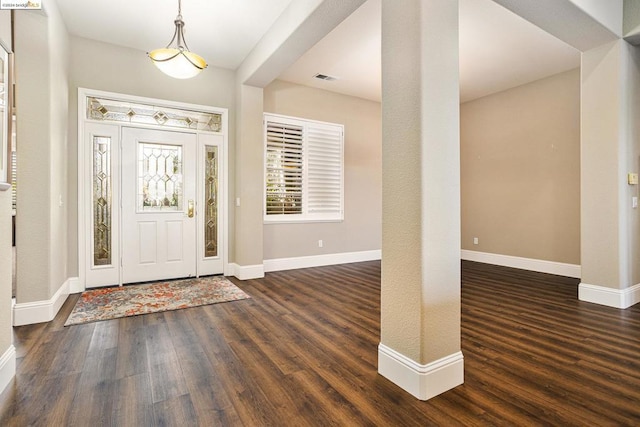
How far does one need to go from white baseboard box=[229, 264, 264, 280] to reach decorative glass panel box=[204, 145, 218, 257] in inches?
17.4

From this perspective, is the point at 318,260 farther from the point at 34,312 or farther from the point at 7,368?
the point at 7,368

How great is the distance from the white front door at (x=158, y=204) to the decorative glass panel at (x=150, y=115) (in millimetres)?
142

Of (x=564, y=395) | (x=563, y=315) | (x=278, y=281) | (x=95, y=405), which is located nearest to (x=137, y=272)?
(x=278, y=281)

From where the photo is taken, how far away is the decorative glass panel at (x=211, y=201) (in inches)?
193

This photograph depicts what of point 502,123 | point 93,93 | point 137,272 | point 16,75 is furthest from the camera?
point 502,123

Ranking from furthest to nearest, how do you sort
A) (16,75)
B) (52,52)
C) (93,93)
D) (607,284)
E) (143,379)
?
(93,93), (607,284), (52,52), (16,75), (143,379)

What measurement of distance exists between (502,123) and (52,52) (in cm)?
636

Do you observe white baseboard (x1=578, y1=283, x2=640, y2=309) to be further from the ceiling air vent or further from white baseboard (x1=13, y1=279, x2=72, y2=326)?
white baseboard (x1=13, y1=279, x2=72, y2=326)

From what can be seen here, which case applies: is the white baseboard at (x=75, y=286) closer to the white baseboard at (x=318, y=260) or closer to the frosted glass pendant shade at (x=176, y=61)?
the white baseboard at (x=318, y=260)

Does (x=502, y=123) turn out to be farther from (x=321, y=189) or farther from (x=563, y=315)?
(x=563, y=315)

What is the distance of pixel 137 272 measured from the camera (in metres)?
4.49

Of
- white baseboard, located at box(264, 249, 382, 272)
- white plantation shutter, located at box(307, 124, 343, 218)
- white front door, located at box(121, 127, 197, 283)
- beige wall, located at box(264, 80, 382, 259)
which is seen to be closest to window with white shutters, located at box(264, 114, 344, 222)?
white plantation shutter, located at box(307, 124, 343, 218)

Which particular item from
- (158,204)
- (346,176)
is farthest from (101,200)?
(346,176)

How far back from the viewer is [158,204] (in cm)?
461
